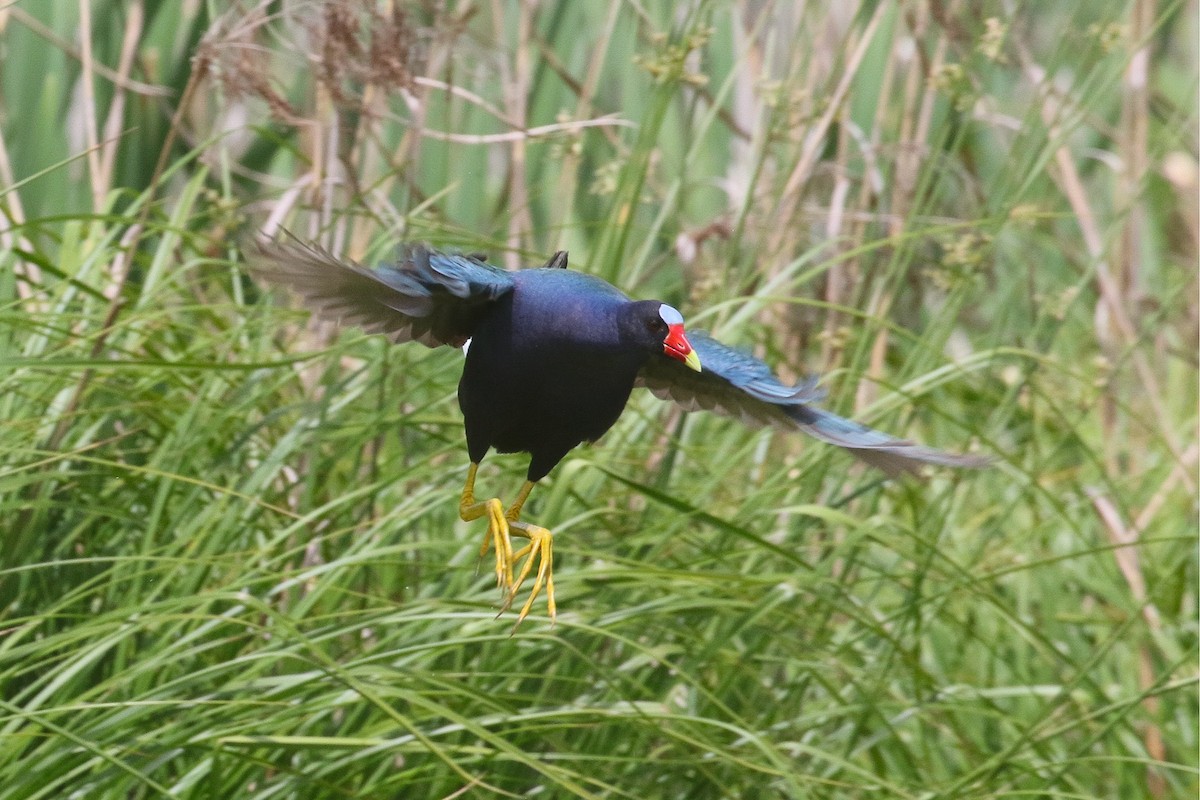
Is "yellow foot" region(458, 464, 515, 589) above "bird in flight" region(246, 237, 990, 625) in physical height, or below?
below

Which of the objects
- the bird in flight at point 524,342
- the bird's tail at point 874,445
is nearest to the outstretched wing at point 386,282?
the bird in flight at point 524,342

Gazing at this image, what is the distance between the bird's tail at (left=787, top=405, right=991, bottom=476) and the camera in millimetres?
1792

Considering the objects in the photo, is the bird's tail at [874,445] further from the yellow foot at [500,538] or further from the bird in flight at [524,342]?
the yellow foot at [500,538]

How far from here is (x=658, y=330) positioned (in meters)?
1.75

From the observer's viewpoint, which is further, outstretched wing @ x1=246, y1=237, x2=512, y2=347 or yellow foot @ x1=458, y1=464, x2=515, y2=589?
yellow foot @ x1=458, y1=464, x2=515, y2=589

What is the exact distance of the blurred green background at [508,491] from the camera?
82.2 inches

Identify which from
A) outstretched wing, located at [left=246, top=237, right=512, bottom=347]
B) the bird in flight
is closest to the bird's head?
the bird in flight

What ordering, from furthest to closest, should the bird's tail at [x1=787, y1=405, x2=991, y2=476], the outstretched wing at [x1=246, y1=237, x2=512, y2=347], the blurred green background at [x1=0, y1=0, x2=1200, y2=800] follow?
the blurred green background at [x1=0, y1=0, x2=1200, y2=800] < the bird's tail at [x1=787, y1=405, x2=991, y2=476] < the outstretched wing at [x1=246, y1=237, x2=512, y2=347]

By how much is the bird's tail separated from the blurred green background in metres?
0.23

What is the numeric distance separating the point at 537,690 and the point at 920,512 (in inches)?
40.8

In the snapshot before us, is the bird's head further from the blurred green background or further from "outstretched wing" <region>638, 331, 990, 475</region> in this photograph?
the blurred green background

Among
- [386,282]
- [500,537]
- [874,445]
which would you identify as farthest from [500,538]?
[874,445]

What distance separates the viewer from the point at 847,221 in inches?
140

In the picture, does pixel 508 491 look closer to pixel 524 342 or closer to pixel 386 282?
pixel 524 342
